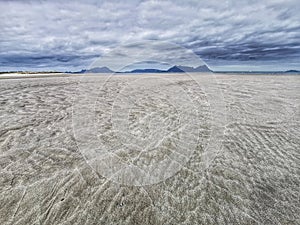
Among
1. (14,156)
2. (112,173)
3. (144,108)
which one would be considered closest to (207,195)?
(112,173)

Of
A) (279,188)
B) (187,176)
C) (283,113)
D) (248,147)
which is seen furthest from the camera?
(283,113)

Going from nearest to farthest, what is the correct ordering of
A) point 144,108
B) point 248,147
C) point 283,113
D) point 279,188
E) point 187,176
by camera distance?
point 279,188 < point 187,176 < point 248,147 < point 283,113 < point 144,108

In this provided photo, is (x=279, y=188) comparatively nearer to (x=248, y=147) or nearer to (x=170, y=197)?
(x=248, y=147)

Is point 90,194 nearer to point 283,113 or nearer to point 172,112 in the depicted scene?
point 172,112

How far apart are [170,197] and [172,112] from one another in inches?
189

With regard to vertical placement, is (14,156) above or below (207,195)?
above

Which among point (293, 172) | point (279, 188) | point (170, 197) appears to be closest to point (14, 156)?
point (170, 197)

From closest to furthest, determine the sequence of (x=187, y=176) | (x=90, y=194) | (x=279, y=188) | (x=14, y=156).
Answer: (x=90, y=194) < (x=279, y=188) < (x=187, y=176) < (x=14, y=156)

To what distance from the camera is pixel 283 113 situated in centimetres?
837

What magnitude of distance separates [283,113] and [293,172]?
14.6 feet

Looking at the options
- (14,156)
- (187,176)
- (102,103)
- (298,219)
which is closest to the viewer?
(298,219)

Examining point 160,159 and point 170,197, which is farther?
point 160,159

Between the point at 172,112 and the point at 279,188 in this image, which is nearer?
the point at 279,188

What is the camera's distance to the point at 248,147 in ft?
18.6
